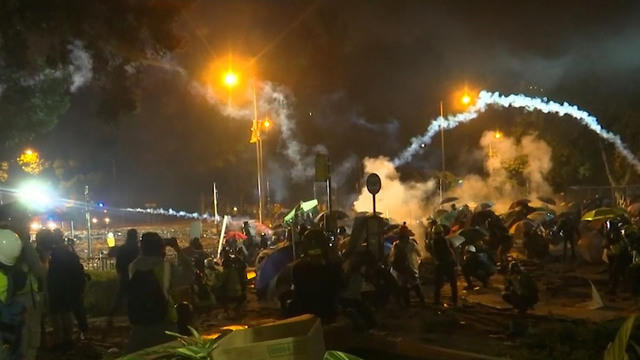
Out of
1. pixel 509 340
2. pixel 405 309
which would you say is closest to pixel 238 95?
pixel 405 309

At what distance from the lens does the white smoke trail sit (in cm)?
3209

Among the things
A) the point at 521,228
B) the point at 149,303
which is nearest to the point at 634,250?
the point at 521,228

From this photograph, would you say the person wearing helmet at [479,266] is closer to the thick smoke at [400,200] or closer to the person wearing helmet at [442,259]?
the person wearing helmet at [442,259]

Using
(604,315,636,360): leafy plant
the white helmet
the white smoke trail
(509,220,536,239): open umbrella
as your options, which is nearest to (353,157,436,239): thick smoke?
the white smoke trail

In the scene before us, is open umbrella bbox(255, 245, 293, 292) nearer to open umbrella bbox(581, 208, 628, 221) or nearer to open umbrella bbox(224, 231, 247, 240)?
open umbrella bbox(581, 208, 628, 221)

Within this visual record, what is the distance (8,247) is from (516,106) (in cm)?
3639

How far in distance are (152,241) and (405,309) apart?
700 centimetres

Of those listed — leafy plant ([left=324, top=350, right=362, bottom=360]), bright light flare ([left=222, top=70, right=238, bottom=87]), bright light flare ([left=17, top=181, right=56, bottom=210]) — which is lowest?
leafy plant ([left=324, top=350, right=362, bottom=360])

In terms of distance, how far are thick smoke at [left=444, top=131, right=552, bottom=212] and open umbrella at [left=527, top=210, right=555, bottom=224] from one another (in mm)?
13216

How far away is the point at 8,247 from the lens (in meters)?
5.81

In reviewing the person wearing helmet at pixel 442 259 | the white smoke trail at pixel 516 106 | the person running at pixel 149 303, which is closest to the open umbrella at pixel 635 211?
the person wearing helmet at pixel 442 259

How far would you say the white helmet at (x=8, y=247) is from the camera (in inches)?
228

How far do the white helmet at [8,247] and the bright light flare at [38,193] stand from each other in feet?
87.5

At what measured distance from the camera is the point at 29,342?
5.97m
